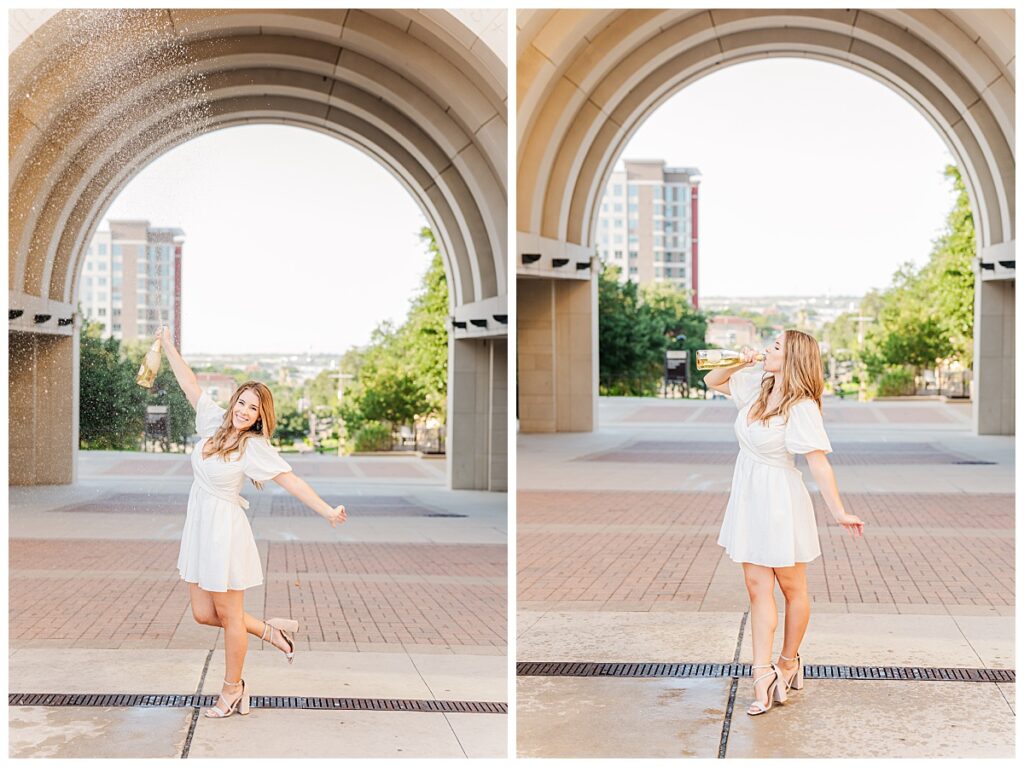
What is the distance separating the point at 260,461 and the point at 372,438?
79.6 ft

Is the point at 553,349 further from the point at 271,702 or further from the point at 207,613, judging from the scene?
the point at 207,613

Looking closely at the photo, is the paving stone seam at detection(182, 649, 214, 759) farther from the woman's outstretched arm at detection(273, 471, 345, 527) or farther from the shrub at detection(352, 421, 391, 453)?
the shrub at detection(352, 421, 391, 453)

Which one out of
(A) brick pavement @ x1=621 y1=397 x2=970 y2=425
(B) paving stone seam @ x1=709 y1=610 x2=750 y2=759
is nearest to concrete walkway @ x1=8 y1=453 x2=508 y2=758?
(B) paving stone seam @ x1=709 y1=610 x2=750 y2=759

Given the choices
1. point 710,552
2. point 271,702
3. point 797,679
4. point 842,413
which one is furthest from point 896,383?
point 271,702

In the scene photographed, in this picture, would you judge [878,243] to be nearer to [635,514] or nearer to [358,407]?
[358,407]

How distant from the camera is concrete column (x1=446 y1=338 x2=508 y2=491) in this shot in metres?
22.1

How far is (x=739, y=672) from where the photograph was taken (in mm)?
6141

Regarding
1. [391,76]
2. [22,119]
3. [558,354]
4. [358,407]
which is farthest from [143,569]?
[358,407]

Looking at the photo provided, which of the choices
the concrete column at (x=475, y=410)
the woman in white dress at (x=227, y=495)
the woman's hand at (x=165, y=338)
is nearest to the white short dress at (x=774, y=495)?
the woman in white dress at (x=227, y=495)

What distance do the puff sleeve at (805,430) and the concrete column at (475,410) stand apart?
1684 cm

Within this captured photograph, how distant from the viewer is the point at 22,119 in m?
8.35

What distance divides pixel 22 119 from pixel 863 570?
22.1 ft

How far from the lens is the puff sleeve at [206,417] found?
529cm

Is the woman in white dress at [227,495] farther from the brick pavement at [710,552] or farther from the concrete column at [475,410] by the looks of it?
the concrete column at [475,410]
